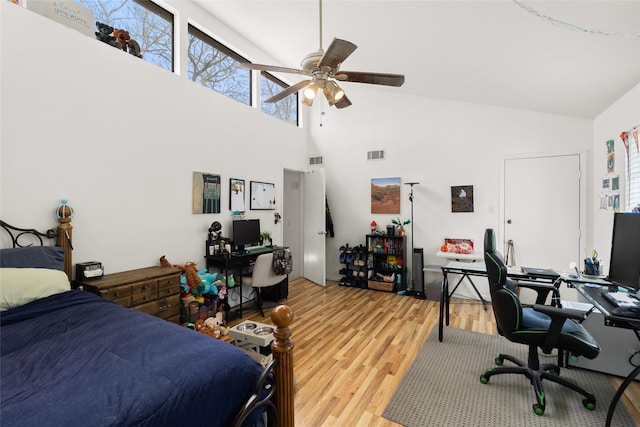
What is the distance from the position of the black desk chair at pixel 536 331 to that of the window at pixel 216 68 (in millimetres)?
3532

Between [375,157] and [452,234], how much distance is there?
1841 mm

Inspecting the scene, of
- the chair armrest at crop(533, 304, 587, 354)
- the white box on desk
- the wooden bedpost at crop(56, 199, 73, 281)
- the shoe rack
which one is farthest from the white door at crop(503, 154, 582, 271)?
the wooden bedpost at crop(56, 199, 73, 281)

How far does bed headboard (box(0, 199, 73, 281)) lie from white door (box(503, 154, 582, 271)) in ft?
16.8

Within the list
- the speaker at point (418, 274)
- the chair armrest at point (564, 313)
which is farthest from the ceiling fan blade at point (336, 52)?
the speaker at point (418, 274)

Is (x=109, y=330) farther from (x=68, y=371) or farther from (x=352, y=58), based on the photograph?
(x=352, y=58)

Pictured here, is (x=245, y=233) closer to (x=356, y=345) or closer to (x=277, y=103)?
(x=356, y=345)

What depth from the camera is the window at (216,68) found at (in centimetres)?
373

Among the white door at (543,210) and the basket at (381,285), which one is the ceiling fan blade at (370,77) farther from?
the basket at (381,285)

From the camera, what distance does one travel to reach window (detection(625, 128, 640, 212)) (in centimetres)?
251

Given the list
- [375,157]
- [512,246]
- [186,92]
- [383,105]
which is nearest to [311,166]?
[375,157]

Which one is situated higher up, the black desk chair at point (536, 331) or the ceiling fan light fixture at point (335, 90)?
the ceiling fan light fixture at point (335, 90)

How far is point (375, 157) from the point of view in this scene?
17.0ft

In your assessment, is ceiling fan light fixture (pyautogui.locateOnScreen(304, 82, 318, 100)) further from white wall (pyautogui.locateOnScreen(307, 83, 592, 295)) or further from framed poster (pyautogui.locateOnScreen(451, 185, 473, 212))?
framed poster (pyautogui.locateOnScreen(451, 185, 473, 212))

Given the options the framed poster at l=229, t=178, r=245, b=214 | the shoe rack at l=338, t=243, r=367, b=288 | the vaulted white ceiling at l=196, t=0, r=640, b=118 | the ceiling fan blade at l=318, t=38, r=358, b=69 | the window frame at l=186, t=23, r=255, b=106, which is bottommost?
the shoe rack at l=338, t=243, r=367, b=288
